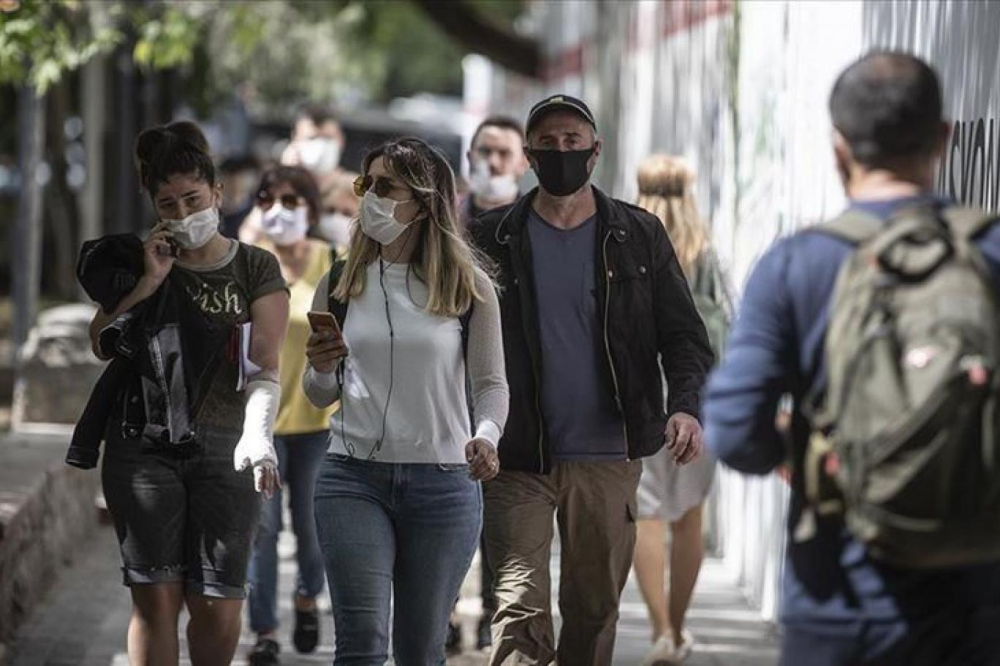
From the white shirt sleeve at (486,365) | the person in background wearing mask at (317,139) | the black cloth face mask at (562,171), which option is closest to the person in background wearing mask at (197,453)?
the white shirt sleeve at (486,365)

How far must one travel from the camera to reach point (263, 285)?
264 inches

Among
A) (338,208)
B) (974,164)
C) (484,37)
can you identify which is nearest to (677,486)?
(974,164)

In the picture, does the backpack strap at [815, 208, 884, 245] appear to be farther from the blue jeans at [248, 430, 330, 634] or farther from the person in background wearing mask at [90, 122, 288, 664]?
the blue jeans at [248, 430, 330, 634]

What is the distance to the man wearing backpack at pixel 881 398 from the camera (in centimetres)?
411

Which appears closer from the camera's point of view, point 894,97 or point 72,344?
point 894,97

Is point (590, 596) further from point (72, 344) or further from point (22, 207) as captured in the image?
point (22, 207)

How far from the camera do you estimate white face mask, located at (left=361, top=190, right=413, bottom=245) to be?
641 cm

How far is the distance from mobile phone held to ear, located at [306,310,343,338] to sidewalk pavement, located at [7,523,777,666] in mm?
3030

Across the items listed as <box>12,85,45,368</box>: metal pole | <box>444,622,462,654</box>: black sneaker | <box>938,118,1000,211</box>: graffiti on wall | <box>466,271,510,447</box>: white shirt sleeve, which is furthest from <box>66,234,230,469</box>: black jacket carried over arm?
<box>12,85,45,368</box>: metal pole

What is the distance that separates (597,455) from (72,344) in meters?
7.97

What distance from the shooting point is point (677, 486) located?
892 cm

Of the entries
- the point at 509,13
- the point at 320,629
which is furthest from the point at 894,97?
the point at 509,13

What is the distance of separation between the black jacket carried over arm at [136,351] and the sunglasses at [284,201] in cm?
256

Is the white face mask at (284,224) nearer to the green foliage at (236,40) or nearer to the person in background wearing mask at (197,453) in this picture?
the green foliage at (236,40)
